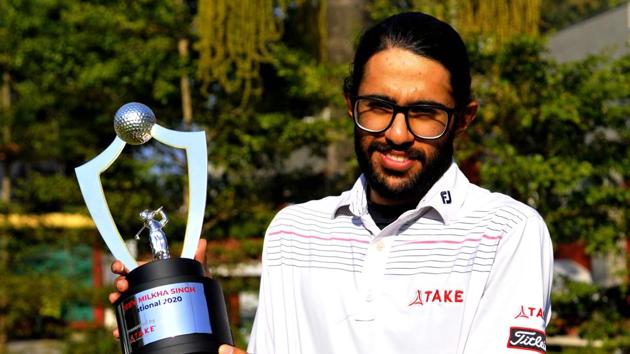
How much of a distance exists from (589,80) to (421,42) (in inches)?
137

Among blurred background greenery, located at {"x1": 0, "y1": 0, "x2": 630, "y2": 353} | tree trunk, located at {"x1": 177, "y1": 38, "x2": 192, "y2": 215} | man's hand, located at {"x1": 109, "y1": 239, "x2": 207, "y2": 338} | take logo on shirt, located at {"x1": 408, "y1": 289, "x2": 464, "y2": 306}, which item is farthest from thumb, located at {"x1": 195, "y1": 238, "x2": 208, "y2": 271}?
tree trunk, located at {"x1": 177, "y1": 38, "x2": 192, "y2": 215}

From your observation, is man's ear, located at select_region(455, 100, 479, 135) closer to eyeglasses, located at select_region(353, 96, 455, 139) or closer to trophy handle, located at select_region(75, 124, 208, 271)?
eyeglasses, located at select_region(353, 96, 455, 139)

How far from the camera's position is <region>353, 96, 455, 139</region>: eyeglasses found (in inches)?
85.0

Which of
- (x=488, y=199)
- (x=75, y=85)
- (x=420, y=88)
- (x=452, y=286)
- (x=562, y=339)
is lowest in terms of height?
(x=562, y=339)

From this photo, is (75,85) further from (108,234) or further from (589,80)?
(108,234)

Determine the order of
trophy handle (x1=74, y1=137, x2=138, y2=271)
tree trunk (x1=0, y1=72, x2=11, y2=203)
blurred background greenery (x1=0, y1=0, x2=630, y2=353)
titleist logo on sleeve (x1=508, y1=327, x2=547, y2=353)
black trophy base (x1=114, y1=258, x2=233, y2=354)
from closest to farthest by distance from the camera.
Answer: titleist logo on sleeve (x1=508, y1=327, x2=547, y2=353) → black trophy base (x1=114, y1=258, x2=233, y2=354) → trophy handle (x1=74, y1=137, x2=138, y2=271) → blurred background greenery (x1=0, y1=0, x2=630, y2=353) → tree trunk (x1=0, y1=72, x2=11, y2=203)

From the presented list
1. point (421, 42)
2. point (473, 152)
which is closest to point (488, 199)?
point (421, 42)

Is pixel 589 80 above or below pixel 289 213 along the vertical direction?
above

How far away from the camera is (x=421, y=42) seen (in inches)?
85.5

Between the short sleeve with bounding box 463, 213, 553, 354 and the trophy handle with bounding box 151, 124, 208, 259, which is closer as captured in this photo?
the short sleeve with bounding box 463, 213, 553, 354

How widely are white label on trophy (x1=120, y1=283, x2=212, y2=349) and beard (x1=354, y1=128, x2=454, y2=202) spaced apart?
486 mm

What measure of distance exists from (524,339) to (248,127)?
453 centimetres

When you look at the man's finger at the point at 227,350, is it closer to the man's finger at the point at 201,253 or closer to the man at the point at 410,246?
the man at the point at 410,246

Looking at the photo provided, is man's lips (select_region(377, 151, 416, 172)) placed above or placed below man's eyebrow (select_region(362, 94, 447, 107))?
below
